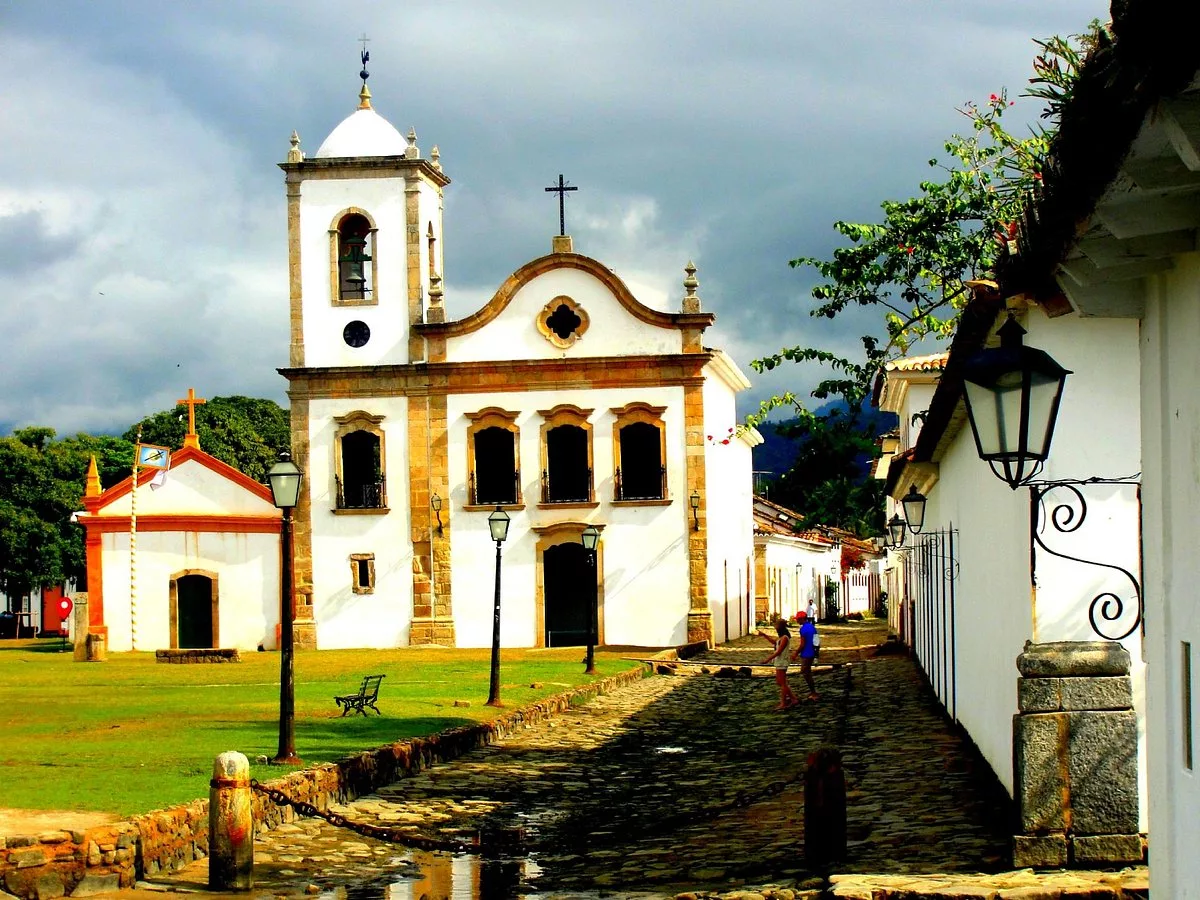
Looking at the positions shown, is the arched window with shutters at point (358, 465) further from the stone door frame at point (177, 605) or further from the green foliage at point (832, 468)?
the green foliage at point (832, 468)

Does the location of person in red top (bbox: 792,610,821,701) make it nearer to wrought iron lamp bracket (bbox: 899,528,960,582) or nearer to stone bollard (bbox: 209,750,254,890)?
wrought iron lamp bracket (bbox: 899,528,960,582)

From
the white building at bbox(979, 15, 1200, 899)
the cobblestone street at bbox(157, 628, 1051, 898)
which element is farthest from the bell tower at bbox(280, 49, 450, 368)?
the white building at bbox(979, 15, 1200, 899)

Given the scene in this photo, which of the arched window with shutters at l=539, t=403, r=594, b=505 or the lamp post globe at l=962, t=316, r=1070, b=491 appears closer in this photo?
the lamp post globe at l=962, t=316, r=1070, b=491

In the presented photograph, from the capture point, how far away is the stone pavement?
9.10m

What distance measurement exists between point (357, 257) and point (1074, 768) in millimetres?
30035

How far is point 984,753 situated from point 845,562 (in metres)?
49.8

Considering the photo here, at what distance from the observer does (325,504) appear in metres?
35.7

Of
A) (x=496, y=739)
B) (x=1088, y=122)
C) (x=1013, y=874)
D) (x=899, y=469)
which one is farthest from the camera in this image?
(x=899, y=469)

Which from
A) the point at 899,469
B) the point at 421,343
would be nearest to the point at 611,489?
the point at 421,343

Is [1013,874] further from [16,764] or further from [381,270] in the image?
[381,270]

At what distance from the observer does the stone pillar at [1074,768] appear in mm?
7805

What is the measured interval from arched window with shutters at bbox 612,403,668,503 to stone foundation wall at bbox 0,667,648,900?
21.4m

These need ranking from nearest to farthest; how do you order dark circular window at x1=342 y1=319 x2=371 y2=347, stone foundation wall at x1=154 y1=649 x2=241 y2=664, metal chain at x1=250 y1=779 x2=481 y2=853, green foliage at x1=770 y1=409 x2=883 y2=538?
metal chain at x1=250 y1=779 x2=481 y2=853 → green foliage at x1=770 y1=409 x2=883 y2=538 → stone foundation wall at x1=154 y1=649 x2=241 y2=664 → dark circular window at x1=342 y1=319 x2=371 y2=347

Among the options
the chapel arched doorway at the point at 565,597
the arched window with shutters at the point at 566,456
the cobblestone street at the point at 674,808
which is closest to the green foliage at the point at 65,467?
the chapel arched doorway at the point at 565,597
